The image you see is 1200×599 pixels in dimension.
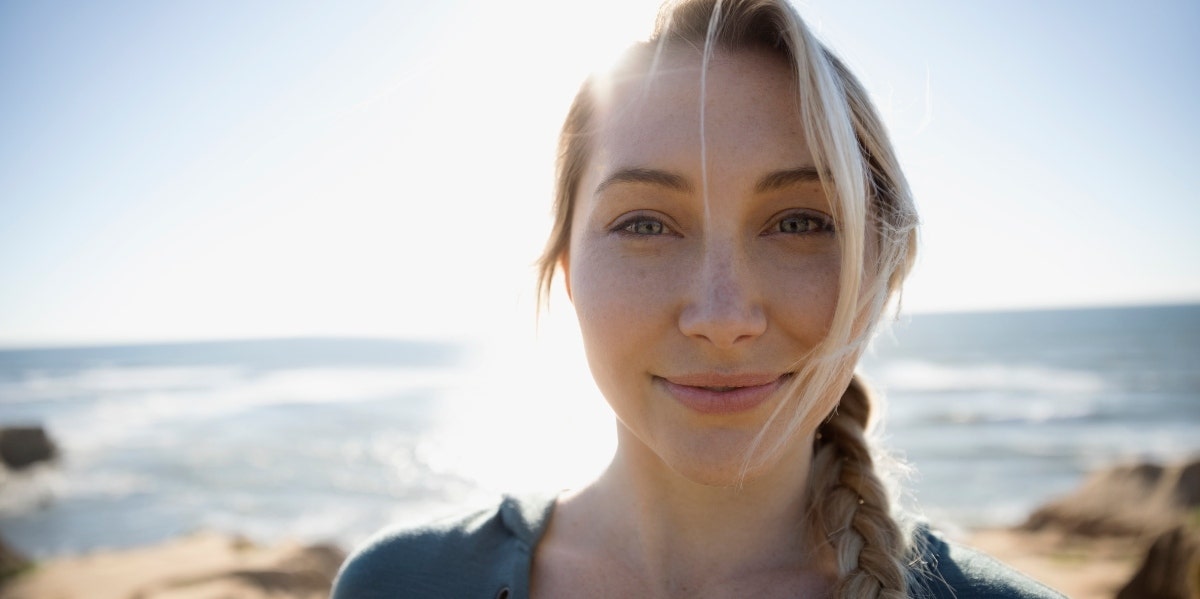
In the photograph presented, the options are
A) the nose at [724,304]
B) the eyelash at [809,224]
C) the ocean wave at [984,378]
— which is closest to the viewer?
the nose at [724,304]

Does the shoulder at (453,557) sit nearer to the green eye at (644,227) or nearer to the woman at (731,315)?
the woman at (731,315)

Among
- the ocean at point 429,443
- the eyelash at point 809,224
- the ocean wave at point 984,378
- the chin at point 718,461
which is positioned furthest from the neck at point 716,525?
the ocean wave at point 984,378

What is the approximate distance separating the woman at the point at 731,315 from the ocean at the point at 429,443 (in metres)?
0.38

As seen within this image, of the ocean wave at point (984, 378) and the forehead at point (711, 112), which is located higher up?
the forehead at point (711, 112)

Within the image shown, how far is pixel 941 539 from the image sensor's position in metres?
1.64

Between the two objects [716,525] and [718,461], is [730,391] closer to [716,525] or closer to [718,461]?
[718,461]

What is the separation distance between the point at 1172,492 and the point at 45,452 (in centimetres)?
2469

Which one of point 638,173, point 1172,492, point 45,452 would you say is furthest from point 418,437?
point 638,173

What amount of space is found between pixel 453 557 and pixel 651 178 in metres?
1.04

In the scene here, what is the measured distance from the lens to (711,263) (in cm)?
139

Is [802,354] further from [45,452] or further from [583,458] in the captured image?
[45,452]

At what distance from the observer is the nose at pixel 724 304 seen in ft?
4.37

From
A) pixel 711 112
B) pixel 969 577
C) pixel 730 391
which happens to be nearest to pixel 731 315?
pixel 730 391

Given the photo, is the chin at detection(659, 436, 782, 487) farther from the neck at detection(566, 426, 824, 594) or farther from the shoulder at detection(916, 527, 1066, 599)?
the shoulder at detection(916, 527, 1066, 599)
